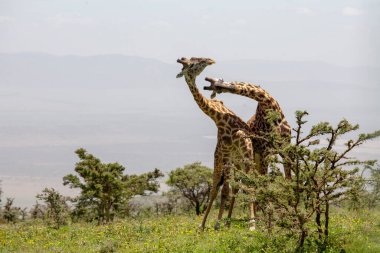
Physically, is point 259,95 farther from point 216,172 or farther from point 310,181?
point 310,181

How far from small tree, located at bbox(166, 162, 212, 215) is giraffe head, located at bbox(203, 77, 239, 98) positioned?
1989cm

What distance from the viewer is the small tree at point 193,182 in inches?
1457

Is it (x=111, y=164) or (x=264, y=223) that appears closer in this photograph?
(x=264, y=223)

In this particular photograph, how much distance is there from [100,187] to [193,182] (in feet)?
22.6

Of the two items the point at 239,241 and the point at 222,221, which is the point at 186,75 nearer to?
the point at 222,221

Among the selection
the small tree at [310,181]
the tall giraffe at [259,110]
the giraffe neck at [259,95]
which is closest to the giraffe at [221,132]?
the tall giraffe at [259,110]

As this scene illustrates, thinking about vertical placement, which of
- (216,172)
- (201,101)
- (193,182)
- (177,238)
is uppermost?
(201,101)

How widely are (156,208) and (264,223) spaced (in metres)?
27.1

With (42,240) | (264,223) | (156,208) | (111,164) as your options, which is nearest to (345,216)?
(264,223)

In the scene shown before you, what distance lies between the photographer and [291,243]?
1319cm

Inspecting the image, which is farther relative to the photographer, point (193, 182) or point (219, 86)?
point (193, 182)

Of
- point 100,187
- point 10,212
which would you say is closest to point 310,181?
point 100,187

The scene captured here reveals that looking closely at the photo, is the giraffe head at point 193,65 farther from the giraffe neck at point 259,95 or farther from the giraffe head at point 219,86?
the giraffe neck at point 259,95

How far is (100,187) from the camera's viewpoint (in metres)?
31.8
